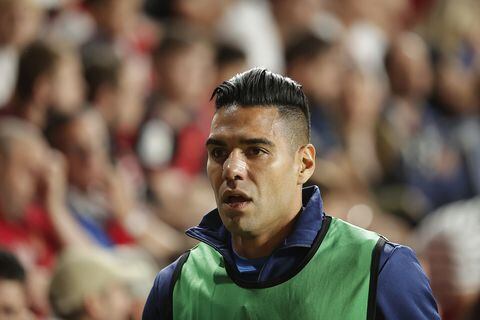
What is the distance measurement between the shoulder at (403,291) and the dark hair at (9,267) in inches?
80.9

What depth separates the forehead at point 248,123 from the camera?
283cm

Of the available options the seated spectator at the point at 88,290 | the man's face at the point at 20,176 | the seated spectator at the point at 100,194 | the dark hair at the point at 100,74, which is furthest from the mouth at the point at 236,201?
the dark hair at the point at 100,74

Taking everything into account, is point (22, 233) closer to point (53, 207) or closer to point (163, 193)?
point (53, 207)

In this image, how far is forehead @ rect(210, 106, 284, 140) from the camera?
9.27ft

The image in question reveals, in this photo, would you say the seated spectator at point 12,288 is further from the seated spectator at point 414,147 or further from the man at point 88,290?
the seated spectator at point 414,147

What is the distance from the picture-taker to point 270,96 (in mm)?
2883

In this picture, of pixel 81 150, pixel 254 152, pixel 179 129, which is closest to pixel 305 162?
pixel 254 152

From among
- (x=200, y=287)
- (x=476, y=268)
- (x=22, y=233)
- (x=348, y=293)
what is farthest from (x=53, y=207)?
(x=348, y=293)

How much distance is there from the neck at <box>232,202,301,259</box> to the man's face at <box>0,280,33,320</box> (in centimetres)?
164

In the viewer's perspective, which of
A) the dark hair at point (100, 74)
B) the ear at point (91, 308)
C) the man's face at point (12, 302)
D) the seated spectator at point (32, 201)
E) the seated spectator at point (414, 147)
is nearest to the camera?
the man's face at point (12, 302)

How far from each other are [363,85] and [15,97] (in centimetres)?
319

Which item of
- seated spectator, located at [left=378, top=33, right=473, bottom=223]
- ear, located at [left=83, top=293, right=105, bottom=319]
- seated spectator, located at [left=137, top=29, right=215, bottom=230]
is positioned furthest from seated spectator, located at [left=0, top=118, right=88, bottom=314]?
seated spectator, located at [left=378, top=33, right=473, bottom=223]

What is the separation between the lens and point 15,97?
5.48 meters

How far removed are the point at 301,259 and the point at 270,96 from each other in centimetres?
44
